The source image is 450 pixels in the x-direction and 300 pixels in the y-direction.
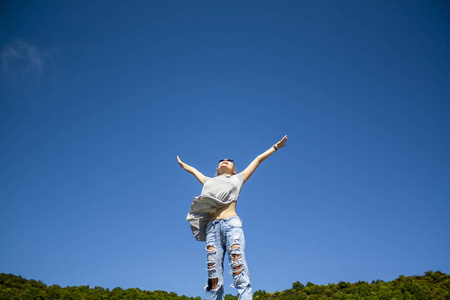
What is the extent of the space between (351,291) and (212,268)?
1197cm

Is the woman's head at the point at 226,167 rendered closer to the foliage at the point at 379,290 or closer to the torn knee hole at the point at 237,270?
the torn knee hole at the point at 237,270

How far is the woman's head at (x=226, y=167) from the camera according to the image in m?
6.54

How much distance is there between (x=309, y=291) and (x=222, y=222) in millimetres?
12934

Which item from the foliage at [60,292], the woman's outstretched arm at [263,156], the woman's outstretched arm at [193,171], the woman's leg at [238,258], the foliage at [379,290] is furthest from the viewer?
the foliage at [60,292]

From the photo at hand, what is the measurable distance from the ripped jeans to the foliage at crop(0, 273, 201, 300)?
406 inches

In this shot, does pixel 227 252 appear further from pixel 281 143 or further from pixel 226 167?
pixel 281 143

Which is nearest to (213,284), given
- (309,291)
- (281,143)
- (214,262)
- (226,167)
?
(214,262)

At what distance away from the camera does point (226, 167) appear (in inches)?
257

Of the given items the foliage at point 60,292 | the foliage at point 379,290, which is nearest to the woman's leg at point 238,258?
the foliage at point 379,290

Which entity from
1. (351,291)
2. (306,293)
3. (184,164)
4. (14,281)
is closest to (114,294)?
(14,281)

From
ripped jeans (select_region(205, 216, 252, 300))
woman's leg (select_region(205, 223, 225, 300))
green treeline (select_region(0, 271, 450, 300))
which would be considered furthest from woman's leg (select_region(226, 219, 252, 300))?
green treeline (select_region(0, 271, 450, 300))

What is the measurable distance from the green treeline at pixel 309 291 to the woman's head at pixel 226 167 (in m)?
9.36

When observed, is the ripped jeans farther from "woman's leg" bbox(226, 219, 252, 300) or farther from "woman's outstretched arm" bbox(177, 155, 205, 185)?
"woman's outstretched arm" bbox(177, 155, 205, 185)

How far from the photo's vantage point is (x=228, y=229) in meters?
5.62
